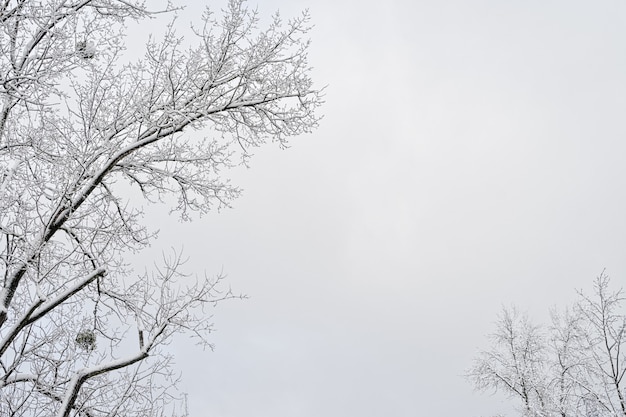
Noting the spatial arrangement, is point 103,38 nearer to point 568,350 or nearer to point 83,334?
point 83,334

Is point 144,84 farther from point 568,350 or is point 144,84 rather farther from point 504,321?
point 504,321

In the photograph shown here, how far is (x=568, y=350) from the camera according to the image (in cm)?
1581

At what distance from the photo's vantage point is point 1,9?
15.2 feet

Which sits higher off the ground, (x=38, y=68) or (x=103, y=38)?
(x=103, y=38)

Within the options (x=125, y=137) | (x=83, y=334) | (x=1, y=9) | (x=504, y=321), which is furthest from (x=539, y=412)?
(x=1, y=9)

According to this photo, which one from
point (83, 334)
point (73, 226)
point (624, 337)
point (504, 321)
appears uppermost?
point (504, 321)

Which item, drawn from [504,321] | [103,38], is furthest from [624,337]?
[103,38]

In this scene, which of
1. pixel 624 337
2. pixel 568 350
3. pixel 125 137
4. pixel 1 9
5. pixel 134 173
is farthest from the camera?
pixel 568 350

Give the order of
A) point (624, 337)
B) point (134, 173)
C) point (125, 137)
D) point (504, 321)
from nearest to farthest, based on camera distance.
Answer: point (125, 137)
point (134, 173)
point (624, 337)
point (504, 321)

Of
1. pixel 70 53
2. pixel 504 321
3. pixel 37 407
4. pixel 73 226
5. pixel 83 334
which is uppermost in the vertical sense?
pixel 504 321

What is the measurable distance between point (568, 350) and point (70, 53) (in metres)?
15.5

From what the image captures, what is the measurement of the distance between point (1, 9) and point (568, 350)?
16214mm

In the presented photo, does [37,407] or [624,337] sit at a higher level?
[624,337]

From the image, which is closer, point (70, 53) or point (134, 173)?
point (70, 53)
